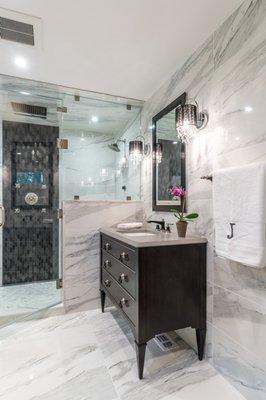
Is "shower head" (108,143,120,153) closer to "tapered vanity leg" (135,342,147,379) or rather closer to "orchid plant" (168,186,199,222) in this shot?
"orchid plant" (168,186,199,222)

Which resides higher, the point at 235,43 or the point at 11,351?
the point at 235,43

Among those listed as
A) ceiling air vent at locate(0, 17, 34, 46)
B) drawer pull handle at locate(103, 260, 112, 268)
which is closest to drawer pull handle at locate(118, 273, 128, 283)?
drawer pull handle at locate(103, 260, 112, 268)

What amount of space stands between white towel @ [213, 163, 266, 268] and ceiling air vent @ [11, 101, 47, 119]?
2304mm

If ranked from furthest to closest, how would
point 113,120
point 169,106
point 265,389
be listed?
point 113,120 < point 169,106 < point 265,389

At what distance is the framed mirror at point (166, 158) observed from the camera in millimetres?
2027

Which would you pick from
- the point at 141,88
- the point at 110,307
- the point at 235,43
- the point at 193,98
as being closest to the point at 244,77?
the point at 235,43

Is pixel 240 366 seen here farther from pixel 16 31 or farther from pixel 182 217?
pixel 16 31

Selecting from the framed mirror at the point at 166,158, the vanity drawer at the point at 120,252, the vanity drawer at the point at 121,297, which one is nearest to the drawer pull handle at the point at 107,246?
the vanity drawer at the point at 120,252

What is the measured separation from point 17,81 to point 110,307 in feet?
8.12

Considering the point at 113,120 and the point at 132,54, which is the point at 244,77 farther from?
the point at 113,120

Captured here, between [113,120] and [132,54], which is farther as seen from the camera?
[113,120]

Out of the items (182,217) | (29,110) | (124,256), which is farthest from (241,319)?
(29,110)

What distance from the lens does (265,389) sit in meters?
1.22

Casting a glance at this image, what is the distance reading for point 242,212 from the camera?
4.20ft
